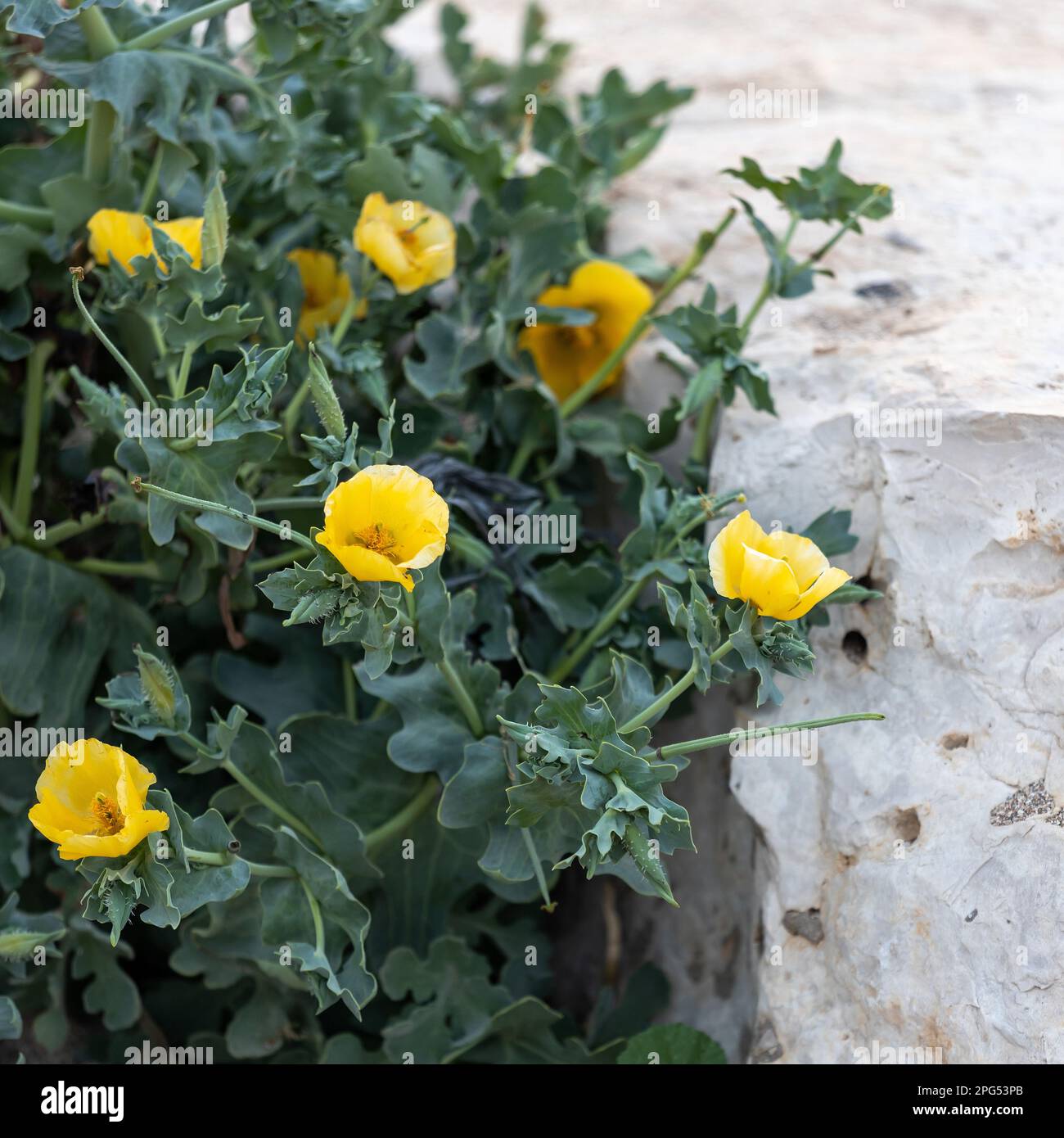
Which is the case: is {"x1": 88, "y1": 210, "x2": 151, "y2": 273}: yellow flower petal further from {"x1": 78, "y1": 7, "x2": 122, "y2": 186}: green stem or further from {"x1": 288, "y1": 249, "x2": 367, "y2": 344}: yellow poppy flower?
{"x1": 288, "y1": 249, "x2": 367, "y2": 344}: yellow poppy flower

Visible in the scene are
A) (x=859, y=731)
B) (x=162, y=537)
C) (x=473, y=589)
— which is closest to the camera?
(x=162, y=537)

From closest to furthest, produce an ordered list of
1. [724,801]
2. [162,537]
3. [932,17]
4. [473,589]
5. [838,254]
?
[162,537]
[473,589]
[724,801]
[838,254]
[932,17]

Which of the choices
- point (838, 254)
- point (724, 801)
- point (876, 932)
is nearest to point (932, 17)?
point (838, 254)

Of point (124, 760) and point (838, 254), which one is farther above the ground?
point (838, 254)

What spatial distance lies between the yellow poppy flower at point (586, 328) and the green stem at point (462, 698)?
0.66 metres

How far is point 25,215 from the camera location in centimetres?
179

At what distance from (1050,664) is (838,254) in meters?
0.91

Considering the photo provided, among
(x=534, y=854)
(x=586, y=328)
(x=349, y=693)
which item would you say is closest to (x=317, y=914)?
(x=534, y=854)

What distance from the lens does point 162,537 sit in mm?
1454

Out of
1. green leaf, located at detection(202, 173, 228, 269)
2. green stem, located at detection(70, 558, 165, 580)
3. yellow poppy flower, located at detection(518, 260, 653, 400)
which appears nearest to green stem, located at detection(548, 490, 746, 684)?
yellow poppy flower, located at detection(518, 260, 653, 400)

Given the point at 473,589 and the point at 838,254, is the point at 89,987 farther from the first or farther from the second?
the point at 838,254

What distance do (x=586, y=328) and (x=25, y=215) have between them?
917mm

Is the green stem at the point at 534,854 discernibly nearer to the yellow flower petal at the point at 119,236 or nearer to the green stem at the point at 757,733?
→ the green stem at the point at 757,733

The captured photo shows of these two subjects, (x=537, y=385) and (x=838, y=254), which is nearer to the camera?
(x=537, y=385)
